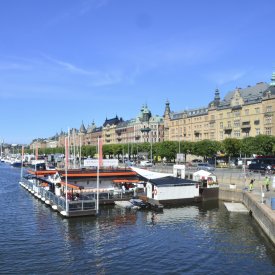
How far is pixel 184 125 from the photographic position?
598 feet

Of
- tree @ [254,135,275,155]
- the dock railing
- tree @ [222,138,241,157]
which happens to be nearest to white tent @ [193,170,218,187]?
the dock railing

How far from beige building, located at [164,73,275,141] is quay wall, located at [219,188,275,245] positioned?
71.0m

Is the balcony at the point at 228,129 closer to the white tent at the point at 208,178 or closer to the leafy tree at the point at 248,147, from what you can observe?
the leafy tree at the point at 248,147

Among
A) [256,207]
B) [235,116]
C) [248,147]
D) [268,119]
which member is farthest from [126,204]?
[235,116]

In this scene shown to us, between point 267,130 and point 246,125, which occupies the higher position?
point 246,125

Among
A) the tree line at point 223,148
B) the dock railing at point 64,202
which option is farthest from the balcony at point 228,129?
the dock railing at point 64,202

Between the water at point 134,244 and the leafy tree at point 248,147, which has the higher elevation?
the leafy tree at point 248,147

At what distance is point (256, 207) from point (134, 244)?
50.7ft

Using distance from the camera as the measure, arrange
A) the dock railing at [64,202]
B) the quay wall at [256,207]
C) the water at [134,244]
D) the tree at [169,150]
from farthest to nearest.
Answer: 1. the tree at [169,150]
2. the dock railing at [64,202]
3. the quay wall at [256,207]
4. the water at [134,244]

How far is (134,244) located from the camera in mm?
35938

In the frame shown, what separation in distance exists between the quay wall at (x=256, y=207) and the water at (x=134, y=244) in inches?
34.7

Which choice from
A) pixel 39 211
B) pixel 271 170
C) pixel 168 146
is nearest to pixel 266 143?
pixel 271 170

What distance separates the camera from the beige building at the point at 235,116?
5162 inches

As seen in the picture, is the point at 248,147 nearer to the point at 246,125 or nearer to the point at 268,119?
the point at 268,119
